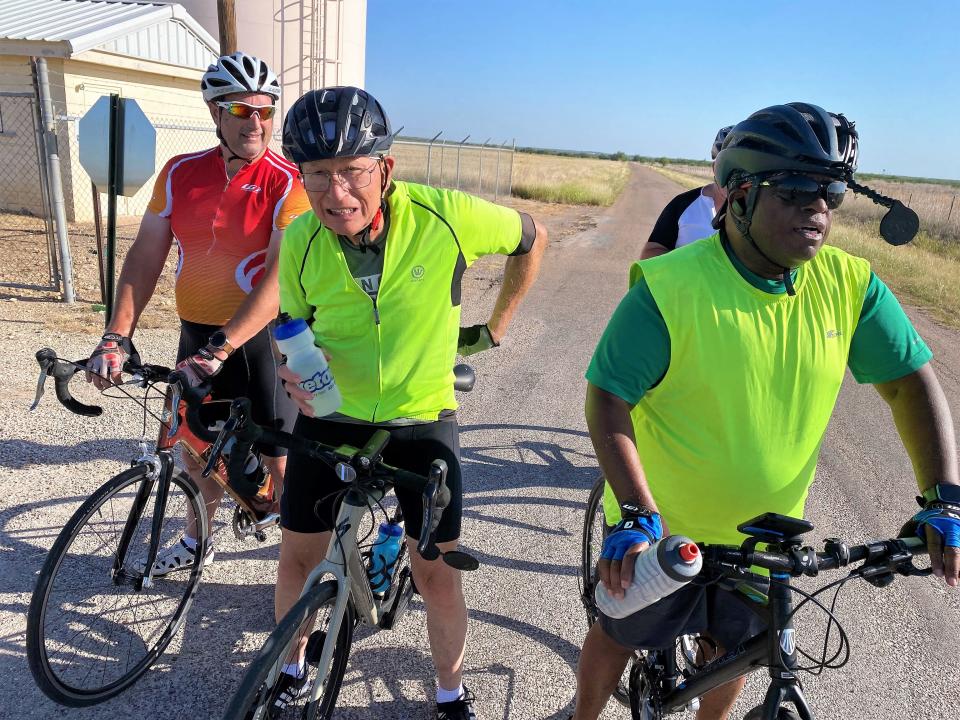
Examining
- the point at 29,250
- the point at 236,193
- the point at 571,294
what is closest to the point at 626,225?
the point at 571,294

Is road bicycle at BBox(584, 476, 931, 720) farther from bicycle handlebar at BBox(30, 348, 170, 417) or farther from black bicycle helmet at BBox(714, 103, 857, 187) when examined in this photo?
bicycle handlebar at BBox(30, 348, 170, 417)

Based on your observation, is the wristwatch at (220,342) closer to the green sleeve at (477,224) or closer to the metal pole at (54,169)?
the green sleeve at (477,224)

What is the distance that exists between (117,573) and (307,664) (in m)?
1.14

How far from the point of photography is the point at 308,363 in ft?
7.15

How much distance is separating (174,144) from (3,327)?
387 inches

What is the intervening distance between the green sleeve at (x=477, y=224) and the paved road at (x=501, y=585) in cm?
178

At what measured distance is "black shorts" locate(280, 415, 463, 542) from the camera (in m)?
2.49

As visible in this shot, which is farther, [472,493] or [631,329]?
[472,493]

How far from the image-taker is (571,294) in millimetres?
11195

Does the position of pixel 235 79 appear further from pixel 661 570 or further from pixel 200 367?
pixel 661 570

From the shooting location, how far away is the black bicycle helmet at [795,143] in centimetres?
182

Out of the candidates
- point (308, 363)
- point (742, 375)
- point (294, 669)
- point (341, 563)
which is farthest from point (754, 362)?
point (294, 669)

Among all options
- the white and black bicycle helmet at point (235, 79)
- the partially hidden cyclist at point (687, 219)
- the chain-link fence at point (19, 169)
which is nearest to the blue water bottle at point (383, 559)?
the white and black bicycle helmet at point (235, 79)

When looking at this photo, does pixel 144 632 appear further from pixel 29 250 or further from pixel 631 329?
pixel 29 250
